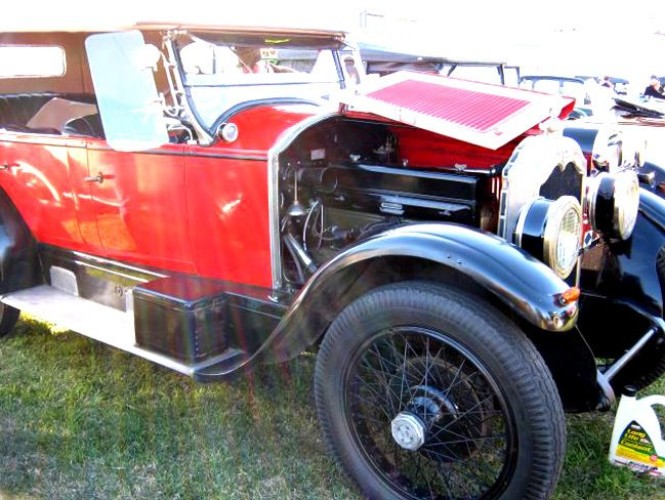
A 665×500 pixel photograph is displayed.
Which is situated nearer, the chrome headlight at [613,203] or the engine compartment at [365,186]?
the engine compartment at [365,186]

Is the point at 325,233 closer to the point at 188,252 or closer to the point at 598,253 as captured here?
the point at 188,252

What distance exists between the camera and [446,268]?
220 centimetres

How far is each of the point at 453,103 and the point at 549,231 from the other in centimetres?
73

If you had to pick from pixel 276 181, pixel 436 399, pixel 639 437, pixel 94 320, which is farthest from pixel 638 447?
pixel 94 320

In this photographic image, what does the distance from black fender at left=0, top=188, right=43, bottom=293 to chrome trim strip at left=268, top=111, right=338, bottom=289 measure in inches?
71.7

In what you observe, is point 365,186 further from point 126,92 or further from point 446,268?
point 126,92

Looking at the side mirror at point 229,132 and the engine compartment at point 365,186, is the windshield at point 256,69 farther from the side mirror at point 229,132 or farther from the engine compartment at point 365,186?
the engine compartment at point 365,186

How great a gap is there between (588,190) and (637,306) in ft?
1.80

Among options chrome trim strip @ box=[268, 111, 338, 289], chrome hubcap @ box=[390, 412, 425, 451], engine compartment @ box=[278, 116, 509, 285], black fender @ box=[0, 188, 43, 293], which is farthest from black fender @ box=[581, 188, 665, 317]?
black fender @ box=[0, 188, 43, 293]

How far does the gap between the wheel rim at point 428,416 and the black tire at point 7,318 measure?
8.55ft

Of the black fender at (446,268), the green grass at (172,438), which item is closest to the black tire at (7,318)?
the green grass at (172,438)

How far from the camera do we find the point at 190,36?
285 cm

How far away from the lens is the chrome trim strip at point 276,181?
8.67 ft

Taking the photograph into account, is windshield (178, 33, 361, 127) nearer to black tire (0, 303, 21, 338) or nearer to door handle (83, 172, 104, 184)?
door handle (83, 172, 104, 184)
